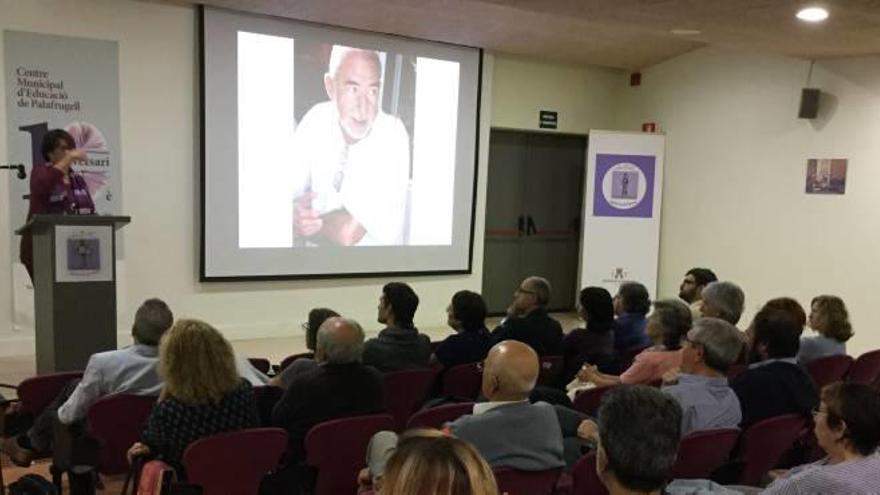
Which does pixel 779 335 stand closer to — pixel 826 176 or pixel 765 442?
pixel 765 442

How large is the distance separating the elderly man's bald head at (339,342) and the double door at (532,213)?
245 inches

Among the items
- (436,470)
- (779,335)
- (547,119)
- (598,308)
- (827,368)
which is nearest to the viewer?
(436,470)

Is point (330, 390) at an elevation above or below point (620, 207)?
below

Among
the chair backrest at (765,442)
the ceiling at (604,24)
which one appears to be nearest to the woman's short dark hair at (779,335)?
the chair backrest at (765,442)

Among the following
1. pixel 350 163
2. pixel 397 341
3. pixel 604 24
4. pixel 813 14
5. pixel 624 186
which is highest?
pixel 604 24

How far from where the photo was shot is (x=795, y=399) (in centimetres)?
332

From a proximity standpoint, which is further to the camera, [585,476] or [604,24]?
[604,24]

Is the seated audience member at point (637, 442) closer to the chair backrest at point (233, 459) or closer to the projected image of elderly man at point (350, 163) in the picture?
the chair backrest at point (233, 459)

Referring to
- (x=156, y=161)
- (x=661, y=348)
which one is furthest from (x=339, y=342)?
(x=156, y=161)

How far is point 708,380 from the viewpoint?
3154 mm

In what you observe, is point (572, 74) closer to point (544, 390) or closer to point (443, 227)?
point (443, 227)

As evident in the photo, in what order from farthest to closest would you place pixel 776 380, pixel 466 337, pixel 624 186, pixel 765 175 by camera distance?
pixel 624 186 → pixel 765 175 → pixel 466 337 → pixel 776 380

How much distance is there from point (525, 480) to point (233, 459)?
0.98 metres

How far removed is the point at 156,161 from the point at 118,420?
4261mm
